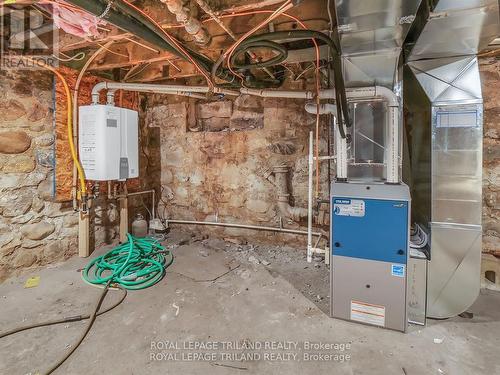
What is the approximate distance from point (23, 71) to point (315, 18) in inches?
94.9

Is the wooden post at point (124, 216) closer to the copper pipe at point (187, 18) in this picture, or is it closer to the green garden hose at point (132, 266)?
the green garden hose at point (132, 266)

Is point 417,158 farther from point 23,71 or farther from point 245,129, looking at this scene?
point 23,71

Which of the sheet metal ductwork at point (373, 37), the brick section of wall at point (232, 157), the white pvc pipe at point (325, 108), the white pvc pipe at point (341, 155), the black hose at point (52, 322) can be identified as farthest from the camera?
the brick section of wall at point (232, 157)

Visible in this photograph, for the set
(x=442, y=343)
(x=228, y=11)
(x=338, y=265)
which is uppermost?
(x=228, y=11)

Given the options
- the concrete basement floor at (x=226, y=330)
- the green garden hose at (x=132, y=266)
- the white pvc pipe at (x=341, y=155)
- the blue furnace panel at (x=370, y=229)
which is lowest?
the concrete basement floor at (x=226, y=330)

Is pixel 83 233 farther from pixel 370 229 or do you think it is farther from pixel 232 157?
pixel 370 229

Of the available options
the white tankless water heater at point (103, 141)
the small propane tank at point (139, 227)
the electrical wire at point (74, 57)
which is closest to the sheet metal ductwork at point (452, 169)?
the white tankless water heater at point (103, 141)

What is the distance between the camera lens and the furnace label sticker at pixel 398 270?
1614 mm

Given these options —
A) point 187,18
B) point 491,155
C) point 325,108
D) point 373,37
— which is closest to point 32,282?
point 187,18

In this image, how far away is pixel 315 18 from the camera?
1.72 metres

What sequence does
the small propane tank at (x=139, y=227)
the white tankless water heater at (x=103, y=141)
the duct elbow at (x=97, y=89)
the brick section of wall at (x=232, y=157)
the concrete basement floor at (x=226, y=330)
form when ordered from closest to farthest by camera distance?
the concrete basement floor at (x=226, y=330)
the white tankless water heater at (x=103, y=141)
the duct elbow at (x=97, y=89)
the brick section of wall at (x=232, y=157)
the small propane tank at (x=139, y=227)

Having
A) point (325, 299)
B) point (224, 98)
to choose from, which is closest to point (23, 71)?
point (224, 98)

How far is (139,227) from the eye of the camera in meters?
3.19

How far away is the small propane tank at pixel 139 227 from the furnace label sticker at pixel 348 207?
2.39 metres
